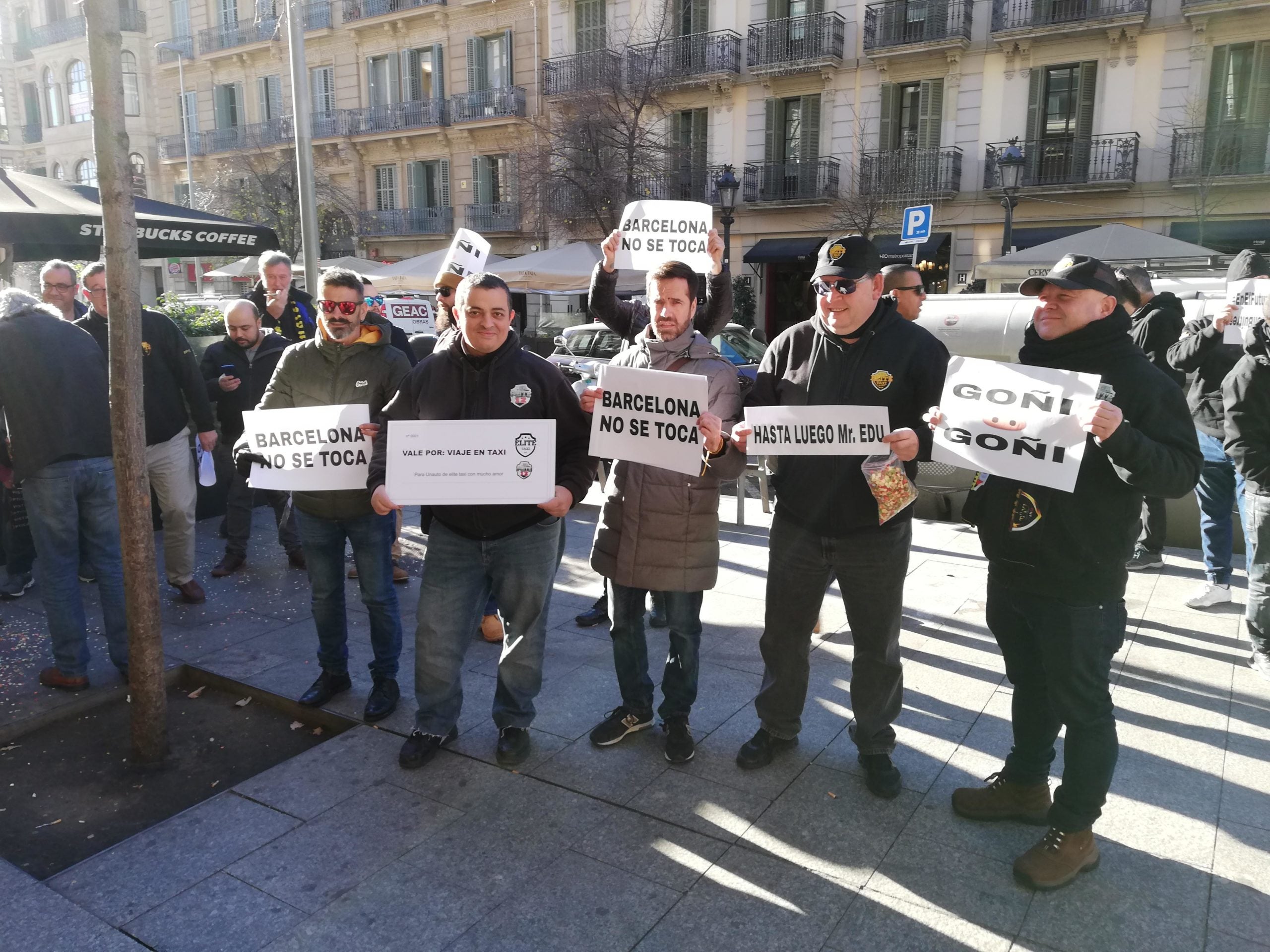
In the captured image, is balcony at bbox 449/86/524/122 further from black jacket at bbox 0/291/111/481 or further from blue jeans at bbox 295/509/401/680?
blue jeans at bbox 295/509/401/680

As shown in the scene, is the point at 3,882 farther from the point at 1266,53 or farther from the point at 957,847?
the point at 1266,53

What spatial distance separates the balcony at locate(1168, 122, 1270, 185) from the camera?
1930 cm

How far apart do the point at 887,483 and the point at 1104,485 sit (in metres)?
0.71

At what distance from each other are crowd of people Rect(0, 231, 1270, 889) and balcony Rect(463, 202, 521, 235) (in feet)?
81.5

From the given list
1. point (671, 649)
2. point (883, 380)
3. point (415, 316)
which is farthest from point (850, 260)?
point (415, 316)

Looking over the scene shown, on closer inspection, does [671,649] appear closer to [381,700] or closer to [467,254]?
[381,700]

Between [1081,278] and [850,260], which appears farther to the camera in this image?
[850,260]

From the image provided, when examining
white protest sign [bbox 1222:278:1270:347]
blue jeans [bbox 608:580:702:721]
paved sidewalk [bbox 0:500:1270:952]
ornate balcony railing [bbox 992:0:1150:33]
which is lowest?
paved sidewalk [bbox 0:500:1270:952]

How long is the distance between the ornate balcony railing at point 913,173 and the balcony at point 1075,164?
0.76 meters

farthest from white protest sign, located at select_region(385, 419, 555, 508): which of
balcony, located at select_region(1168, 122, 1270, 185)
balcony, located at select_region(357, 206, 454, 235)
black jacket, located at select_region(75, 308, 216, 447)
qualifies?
balcony, located at select_region(357, 206, 454, 235)

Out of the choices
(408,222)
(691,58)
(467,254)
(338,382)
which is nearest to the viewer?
(338,382)

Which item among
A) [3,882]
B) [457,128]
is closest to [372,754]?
[3,882]

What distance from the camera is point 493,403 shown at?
12.2 ft

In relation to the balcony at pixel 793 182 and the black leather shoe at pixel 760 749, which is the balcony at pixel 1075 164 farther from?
the black leather shoe at pixel 760 749
